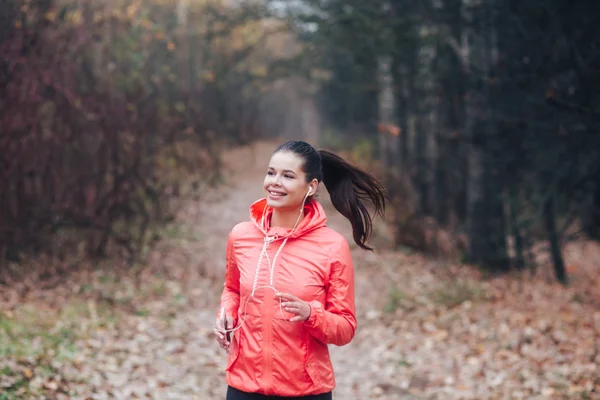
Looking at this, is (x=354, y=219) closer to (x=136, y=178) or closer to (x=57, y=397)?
(x=57, y=397)

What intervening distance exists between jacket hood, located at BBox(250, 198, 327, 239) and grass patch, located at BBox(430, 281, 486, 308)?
6257mm

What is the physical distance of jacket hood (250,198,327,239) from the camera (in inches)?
121

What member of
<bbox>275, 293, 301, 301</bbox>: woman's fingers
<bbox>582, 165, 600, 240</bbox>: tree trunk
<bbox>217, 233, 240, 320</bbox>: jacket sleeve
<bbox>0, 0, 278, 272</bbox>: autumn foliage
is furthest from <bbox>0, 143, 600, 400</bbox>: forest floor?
<bbox>275, 293, 301, 301</bbox>: woman's fingers

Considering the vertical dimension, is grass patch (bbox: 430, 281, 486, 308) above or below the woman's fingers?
below

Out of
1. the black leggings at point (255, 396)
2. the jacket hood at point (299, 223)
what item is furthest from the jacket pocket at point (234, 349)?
the jacket hood at point (299, 223)

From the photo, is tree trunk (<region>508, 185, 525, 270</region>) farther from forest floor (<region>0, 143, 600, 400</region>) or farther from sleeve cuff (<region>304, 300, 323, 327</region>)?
sleeve cuff (<region>304, 300, 323, 327</region>)

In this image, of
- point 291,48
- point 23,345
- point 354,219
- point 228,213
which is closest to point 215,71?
point 228,213

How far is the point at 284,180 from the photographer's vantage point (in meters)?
3.09

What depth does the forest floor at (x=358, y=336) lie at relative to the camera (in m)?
5.94

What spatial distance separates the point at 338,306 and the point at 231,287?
0.62 m

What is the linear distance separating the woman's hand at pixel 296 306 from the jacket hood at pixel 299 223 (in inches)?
13.3

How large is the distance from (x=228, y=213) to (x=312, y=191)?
1251 centimetres

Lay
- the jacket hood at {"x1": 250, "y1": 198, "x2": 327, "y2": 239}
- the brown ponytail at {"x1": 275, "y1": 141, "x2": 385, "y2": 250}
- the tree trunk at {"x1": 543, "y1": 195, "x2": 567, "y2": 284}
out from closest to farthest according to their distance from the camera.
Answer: the jacket hood at {"x1": 250, "y1": 198, "x2": 327, "y2": 239}, the brown ponytail at {"x1": 275, "y1": 141, "x2": 385, "y2": 250}, the tree trunk at {"x1": 543, "y1": 195, "x2": 567, "y2": 284}

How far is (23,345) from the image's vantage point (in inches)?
234
